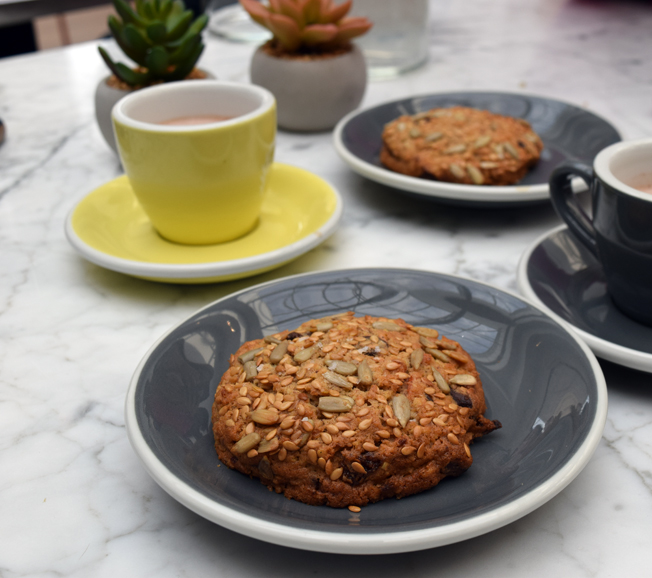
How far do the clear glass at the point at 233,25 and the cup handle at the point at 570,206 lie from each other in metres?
1.41

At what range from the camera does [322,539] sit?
1.52ft

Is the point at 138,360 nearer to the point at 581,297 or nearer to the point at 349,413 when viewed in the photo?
the point at 349,413

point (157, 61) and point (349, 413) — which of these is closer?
point (349, 413)

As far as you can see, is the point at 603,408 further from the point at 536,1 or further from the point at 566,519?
the point at 536,1

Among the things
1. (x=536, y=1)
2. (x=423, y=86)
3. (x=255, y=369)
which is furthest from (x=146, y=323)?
(x=536, y=1)

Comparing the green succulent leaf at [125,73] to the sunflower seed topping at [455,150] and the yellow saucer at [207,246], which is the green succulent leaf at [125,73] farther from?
the sunflower seed topping at [455,150]

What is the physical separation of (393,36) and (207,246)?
1024 millimetres

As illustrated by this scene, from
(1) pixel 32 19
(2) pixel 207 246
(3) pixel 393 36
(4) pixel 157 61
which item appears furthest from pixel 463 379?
(1) pixel 32 19

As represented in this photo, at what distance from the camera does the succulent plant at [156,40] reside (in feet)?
3.60

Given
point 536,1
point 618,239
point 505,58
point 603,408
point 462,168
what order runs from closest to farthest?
point 603,408
point 618,239
point 462,168
point 505,58
point 536,1

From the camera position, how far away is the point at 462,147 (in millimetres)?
1065

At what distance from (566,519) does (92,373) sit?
0.54 metres

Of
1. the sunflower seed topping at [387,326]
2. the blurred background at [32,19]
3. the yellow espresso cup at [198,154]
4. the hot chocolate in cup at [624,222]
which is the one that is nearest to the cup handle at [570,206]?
the hot chocolate in cup at [624,222]

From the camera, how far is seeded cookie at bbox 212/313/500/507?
555 mm
